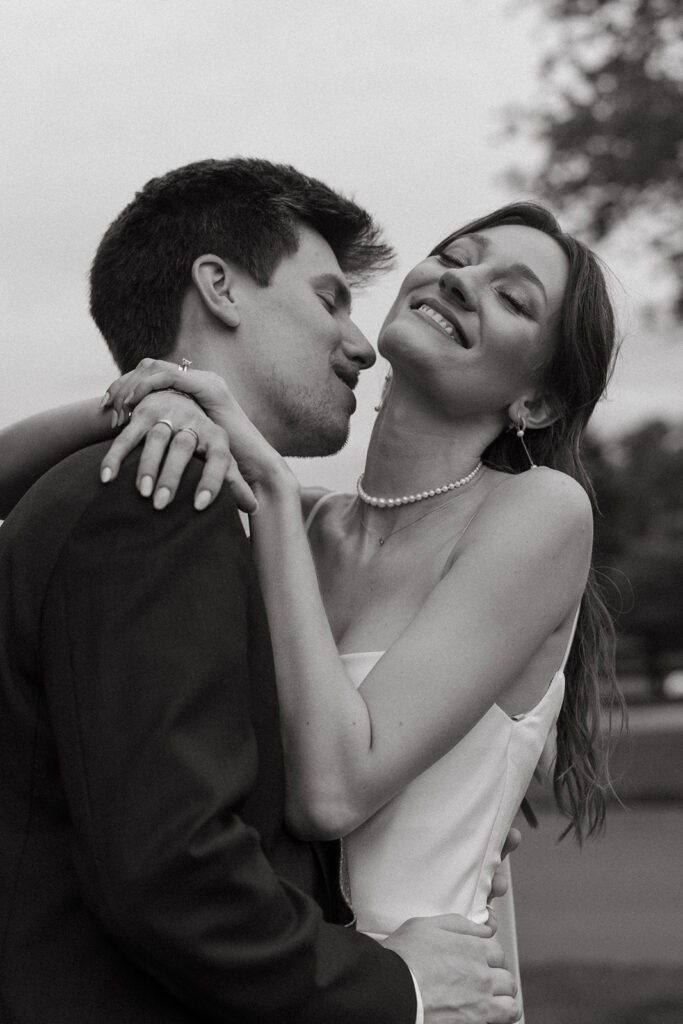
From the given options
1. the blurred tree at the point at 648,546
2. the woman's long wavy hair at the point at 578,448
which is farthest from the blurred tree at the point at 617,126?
the blurred tree at the point at 648,546

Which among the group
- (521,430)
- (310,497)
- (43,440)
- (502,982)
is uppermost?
(43,440)

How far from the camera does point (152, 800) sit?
1.90 m

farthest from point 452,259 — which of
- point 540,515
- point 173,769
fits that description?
point 173,769

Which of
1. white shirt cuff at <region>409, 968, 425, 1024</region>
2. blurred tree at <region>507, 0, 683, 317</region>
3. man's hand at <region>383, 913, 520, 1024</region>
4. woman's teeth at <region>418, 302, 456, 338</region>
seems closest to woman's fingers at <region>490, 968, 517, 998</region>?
man's hand at <region>383, 913, 520, 1024</region>

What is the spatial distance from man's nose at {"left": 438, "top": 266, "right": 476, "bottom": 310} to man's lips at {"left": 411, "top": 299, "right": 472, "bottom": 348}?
0.04 metres

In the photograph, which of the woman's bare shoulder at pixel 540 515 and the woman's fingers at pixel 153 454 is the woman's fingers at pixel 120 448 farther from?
the woman's bare shoulder at pixel 540 515

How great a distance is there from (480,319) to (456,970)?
5.28 feet

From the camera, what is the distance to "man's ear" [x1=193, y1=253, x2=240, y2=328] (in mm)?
2926

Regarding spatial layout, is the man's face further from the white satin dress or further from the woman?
the white satin dress

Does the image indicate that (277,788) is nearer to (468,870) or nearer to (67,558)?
(67,558)

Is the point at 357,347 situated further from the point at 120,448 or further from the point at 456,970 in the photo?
the point at 456,970

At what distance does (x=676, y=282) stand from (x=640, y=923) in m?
6.49

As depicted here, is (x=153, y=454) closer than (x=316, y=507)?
Yes

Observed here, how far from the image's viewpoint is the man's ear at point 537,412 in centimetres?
349
